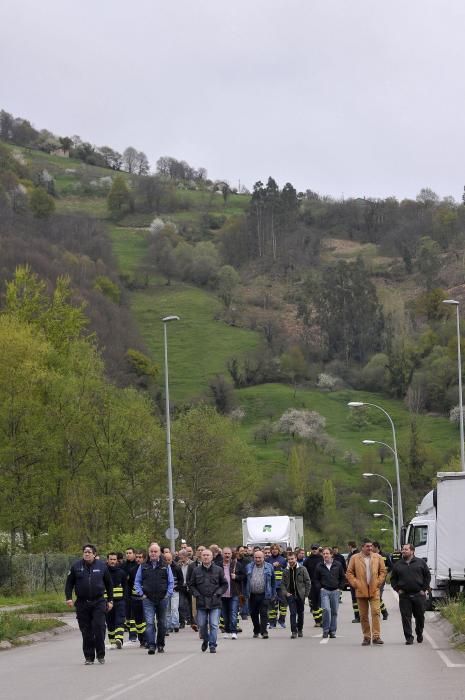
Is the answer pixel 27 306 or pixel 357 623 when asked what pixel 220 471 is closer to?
pixel 27 306

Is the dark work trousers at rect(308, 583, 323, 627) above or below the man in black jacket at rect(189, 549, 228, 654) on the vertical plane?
below

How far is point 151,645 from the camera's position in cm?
2242

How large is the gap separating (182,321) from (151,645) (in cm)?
15153

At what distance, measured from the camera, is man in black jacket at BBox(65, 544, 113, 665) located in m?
20.1

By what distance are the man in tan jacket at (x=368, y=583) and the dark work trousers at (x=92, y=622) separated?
4.67 m

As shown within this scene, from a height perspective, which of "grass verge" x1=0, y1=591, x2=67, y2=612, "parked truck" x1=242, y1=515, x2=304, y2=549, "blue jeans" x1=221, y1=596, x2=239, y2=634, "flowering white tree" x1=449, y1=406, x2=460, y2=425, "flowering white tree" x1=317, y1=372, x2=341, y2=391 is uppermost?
"flowering white tree" x1=317, y1=372, x2=341, y2=391

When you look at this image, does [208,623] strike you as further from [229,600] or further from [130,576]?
[229,600]

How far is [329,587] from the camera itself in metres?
26.1

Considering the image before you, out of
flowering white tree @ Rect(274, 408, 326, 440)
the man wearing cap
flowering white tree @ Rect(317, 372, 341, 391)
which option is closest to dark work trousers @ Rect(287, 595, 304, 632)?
the man wearing cap

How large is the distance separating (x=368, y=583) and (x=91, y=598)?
203 inches

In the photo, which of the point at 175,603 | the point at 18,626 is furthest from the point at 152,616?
the point at 175,603

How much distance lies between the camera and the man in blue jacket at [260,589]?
26.0m

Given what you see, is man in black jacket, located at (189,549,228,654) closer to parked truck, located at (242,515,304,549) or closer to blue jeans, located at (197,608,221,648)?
blue jeans, located at (197,608,221,648)

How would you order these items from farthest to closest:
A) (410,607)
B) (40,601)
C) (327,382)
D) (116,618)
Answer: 1. (327,382)
2. (40,601)
3. (116,618)
4. (410,607)
